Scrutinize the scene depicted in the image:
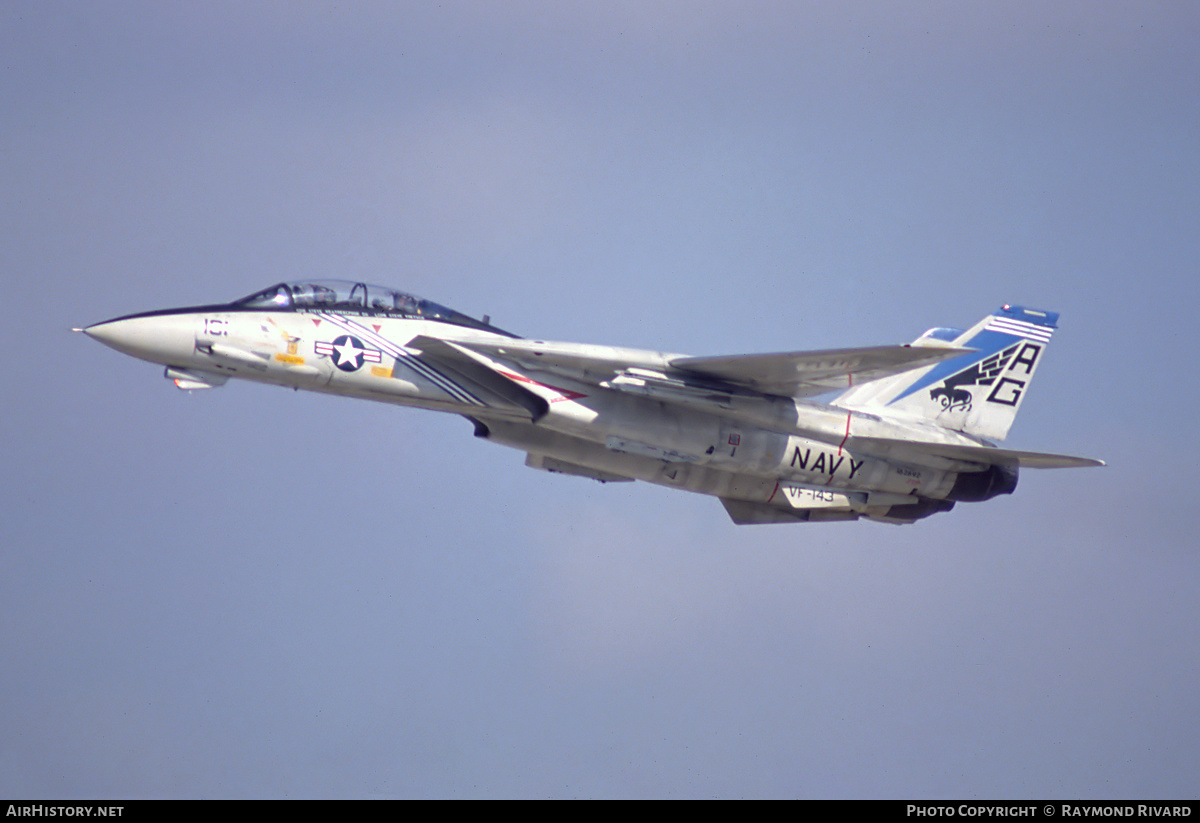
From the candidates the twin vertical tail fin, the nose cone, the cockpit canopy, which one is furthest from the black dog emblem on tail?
the nose cone

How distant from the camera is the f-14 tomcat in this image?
1889 cm

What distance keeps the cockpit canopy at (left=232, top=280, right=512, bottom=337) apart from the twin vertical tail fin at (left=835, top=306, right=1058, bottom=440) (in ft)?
24.0

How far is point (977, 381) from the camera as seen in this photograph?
23609 mm

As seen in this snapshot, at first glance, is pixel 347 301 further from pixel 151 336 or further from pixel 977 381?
pixel 977 381

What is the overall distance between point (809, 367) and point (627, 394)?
2.66 m

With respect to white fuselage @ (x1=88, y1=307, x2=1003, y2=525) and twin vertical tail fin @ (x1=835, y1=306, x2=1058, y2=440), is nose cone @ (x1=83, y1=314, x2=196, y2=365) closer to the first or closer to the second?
white fuselage @ (x1=88, y1=307, x2=1003, y2=525)

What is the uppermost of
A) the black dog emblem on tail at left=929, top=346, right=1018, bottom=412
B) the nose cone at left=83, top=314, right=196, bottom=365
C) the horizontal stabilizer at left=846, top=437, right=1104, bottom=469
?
the nose cone at left=83, top=314, right=196, bottom=365

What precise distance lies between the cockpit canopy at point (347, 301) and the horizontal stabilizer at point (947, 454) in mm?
6659

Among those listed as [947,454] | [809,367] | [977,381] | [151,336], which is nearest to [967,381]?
[977,381]

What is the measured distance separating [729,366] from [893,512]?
16.5 ft

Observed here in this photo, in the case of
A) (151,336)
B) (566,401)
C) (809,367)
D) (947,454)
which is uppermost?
(151,336)

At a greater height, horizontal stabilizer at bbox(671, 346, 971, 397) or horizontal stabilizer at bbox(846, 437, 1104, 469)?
horizontal stabilizer at bbox(671, 346, 971, 397)

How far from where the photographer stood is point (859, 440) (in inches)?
846
